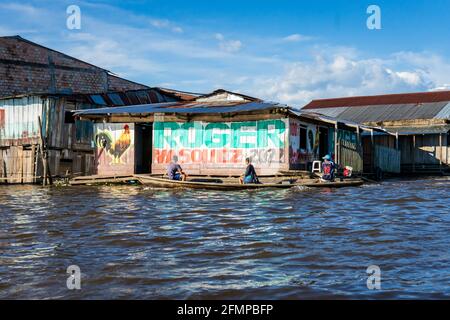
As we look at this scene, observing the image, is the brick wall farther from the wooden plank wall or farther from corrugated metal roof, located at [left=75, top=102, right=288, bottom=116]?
the wooden plank wall

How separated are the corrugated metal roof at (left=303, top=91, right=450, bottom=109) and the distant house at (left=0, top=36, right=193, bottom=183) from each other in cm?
1648

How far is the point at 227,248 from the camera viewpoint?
8672 millimetres

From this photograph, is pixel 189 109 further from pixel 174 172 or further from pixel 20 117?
pixel 20 117

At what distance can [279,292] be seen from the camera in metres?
6.28

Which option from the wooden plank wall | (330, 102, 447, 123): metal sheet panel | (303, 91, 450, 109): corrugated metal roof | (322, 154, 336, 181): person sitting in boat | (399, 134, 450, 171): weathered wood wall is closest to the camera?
(322, 154, 336, 181): person sitting in boat

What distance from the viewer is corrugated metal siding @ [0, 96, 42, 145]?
25.4 m

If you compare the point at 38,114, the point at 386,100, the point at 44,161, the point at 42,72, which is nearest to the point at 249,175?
the point at 44,161

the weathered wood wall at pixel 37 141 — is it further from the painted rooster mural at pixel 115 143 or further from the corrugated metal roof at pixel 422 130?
the corrugated metal roof at pixel 422 130

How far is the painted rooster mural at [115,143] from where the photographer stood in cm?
2330

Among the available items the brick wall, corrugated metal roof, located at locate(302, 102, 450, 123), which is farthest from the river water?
corrugated metal roof, located at locate(302, 102, 450, 123)

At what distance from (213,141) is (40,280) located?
15.2 m

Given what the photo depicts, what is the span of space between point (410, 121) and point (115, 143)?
60.7 feet
